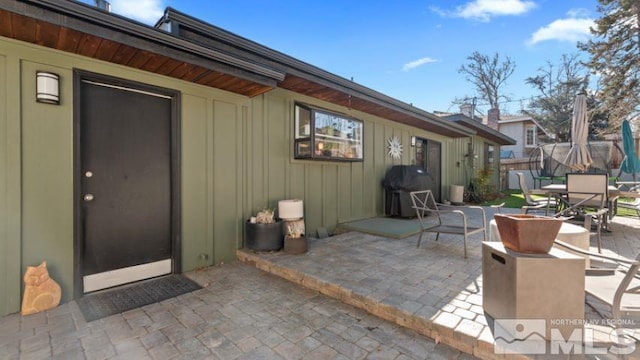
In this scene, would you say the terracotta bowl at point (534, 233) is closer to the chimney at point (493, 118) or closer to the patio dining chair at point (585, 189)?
the patio dining chair at point (585, 189)

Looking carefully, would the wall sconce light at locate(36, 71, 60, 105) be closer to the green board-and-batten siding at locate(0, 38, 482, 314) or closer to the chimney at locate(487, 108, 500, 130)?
the green board-and-batten siding at locate(0, 38, 482, 314)

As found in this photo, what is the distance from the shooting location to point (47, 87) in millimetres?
2408

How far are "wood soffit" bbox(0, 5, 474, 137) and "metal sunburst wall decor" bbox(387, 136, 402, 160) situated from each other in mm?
2471

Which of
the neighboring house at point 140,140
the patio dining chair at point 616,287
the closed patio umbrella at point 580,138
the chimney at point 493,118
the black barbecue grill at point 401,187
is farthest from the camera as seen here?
the chimney at point 493,118

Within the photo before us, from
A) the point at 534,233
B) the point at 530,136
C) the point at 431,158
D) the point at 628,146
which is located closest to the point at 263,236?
the point at 534,233

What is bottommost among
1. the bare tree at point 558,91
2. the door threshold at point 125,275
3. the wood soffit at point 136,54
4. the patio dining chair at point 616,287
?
the door threshold at point 125,275

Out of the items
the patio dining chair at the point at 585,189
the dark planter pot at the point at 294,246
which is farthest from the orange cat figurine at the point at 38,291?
the patio dining chair at the point at 585,189

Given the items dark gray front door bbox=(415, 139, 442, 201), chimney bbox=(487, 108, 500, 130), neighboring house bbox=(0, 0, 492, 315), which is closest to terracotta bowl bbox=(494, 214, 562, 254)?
neighboring house bbox=(0, 0, 492, 315)

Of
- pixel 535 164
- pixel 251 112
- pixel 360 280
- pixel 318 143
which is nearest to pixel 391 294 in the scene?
pixel 360 280

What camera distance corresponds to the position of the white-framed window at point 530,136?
1778 centimetres

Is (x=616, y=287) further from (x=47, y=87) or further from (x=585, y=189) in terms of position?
(x=47, y=87)

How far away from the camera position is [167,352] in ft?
6.06

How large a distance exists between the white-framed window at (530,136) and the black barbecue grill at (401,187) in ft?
51.8

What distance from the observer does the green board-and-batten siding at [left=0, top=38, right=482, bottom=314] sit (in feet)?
7.61
